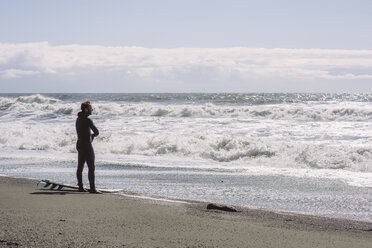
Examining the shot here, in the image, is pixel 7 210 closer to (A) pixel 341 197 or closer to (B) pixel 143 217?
(B) pixel 143 217

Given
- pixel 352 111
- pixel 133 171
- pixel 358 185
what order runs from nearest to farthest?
pixel 358 185
pixel 133 171
pixel 352 111

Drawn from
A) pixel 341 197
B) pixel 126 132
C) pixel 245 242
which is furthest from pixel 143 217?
pixel 126 132

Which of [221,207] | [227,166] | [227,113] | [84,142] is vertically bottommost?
[227,166]

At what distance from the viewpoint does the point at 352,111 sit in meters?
38.3

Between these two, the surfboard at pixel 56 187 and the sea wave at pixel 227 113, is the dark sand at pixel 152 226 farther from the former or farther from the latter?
the sea wave at pixel 227 113

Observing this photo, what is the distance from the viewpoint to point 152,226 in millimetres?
5953

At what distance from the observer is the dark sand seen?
5.16m

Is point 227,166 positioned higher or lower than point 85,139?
lower

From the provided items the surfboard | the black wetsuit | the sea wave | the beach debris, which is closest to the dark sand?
the beach debris

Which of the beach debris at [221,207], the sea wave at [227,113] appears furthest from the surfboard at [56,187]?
the sea wave at [227,113]

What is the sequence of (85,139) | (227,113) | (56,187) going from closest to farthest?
(85,139)
(56,187)
(227,113)

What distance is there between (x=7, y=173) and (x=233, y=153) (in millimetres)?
7276

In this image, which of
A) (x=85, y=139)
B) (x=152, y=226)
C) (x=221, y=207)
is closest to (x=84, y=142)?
(x=85, y=139)

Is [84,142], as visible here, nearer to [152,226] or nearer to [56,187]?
[56,187]
